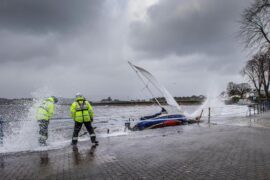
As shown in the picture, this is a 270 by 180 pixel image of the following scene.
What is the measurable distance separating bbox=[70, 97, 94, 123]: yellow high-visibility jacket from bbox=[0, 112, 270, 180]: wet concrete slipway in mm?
977

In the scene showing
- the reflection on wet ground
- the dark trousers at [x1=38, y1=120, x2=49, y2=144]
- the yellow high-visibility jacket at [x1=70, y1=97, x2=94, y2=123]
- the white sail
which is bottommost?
the reflection on wet ground

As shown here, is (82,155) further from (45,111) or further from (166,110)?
(166,110)

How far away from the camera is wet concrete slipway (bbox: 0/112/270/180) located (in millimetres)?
5879

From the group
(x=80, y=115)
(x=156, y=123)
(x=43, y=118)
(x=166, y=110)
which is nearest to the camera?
(x=43, y=118)

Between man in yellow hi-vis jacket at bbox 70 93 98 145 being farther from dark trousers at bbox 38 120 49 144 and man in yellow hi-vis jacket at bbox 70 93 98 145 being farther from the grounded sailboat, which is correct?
the grounded sailboat

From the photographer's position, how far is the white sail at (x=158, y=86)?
21870 mm

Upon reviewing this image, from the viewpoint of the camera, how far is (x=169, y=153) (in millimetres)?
8031

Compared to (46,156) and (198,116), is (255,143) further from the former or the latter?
(198,116)

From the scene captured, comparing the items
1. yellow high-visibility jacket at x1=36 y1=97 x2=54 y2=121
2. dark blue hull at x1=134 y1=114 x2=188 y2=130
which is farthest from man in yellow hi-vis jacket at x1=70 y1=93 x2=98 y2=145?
dark blue hull at x1=134 y1=114 x2=188 y2=130

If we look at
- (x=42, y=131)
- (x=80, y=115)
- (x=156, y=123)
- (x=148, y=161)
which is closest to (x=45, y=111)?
(x=42, y=131)

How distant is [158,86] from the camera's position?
22.7 metres

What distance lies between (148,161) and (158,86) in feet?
52.2

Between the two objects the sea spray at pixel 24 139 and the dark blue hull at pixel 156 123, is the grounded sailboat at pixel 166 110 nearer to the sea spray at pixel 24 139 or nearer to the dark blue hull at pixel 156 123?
the dark blue hull at pixel 156 123

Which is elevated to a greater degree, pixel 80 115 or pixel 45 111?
pixel 45 111
